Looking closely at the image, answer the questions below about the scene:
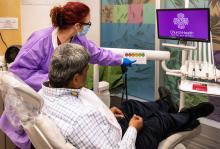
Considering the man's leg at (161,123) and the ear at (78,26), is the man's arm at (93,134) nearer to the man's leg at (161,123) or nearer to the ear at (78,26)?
the man's leg at (161,123)

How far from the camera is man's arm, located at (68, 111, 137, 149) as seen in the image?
53.6 inches

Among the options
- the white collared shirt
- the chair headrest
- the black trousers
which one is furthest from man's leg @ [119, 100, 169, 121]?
the chair headrest

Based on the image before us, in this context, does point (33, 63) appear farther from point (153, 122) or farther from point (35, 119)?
point (153, 122)

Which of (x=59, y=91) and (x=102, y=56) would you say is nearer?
(x=59, y=91)

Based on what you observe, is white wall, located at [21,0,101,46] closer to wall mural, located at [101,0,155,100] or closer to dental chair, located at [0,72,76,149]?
wall mural, located at [101,0,155,100]

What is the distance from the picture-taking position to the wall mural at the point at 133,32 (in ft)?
10.3

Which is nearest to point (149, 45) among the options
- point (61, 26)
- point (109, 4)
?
point (109, 4)

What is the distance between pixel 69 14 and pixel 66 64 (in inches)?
25.2

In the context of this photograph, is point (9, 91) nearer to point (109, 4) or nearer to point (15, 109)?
point (15, 109)

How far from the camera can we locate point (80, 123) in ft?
4.47

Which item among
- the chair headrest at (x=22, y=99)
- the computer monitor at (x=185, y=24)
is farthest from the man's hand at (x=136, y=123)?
the computer monitor at (x=185, y=24)

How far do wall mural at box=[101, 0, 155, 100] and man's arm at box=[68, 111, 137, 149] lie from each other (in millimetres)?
1816

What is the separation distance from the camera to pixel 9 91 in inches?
57.5

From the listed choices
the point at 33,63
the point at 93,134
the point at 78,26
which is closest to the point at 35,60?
the point at 33,63
